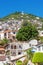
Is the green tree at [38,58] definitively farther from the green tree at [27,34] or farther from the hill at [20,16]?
the hill at [20,16]

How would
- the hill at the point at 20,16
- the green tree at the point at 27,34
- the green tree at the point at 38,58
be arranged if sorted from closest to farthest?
the green tree at the point at 38,58 < the green tree at the point at 27,34 < the hill at the point at 20,16

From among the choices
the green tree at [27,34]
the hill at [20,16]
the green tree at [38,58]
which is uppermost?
the hill at [20,16]

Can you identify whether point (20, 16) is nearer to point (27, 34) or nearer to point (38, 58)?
point (27, 34)

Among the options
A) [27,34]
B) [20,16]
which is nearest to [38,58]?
[27,34]

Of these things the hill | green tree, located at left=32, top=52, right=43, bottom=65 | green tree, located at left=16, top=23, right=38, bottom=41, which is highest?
the hill

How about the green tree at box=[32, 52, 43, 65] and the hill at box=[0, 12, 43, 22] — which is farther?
the hill at box=[0, 12, 43, 22]

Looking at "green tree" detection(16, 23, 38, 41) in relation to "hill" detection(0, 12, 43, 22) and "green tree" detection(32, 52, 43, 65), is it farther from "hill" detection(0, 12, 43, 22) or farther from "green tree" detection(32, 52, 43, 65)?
"hill" detection(0, 12, 43, 22)

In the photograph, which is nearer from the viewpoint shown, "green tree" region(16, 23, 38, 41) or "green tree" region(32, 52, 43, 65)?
"green tree" region(32, 52, 43, 65)

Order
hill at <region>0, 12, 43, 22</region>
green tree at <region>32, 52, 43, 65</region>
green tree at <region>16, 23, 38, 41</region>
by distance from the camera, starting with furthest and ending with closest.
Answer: hill at <region>0, 12, 43, 22</region>
green tree at <region>16, 23, 38, 41</region>
green tree at <region>32, 52, 43, 65</region>

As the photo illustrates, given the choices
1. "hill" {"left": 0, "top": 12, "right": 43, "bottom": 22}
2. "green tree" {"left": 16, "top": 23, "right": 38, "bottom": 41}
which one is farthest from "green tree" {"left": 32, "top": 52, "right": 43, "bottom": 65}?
"hill" {"left": 0, "top": 12, "right": 43, "bottom": 22}

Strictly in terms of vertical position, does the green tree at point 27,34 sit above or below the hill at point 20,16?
below

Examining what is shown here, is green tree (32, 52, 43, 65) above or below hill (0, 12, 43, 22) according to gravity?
below

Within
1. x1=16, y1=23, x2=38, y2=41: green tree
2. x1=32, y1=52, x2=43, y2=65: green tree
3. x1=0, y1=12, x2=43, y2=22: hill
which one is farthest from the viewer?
x1=0, y1=12, x2=43, y2=22: hill

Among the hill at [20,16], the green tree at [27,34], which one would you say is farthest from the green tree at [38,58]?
the hill at [20,16]
